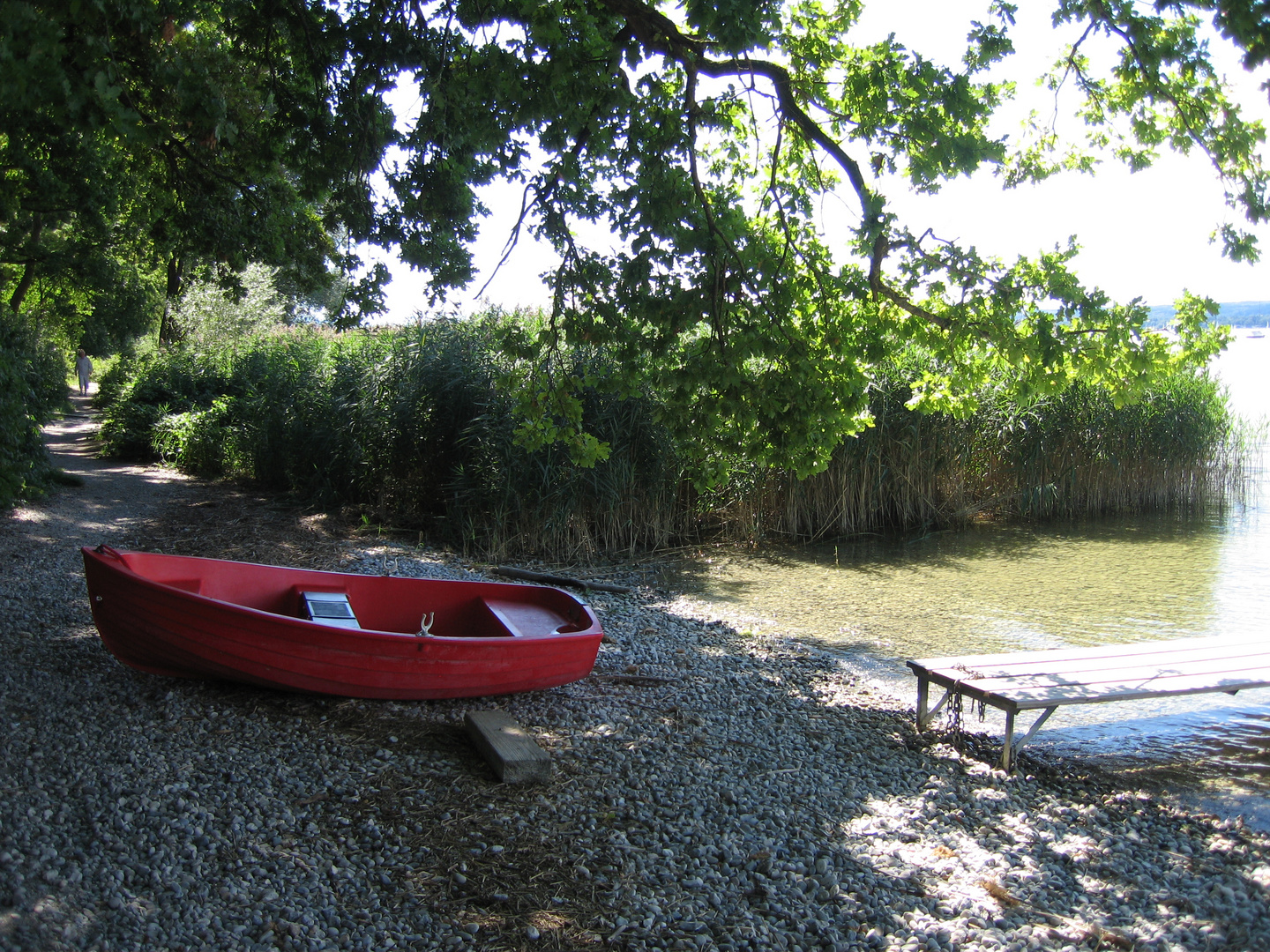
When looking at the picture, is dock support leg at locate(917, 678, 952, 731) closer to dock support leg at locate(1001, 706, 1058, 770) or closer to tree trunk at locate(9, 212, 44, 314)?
dock support leg at locate(1001, 706, 1058, 770)

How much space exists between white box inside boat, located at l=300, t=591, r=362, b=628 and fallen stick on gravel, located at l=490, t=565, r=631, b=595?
3.34 meters

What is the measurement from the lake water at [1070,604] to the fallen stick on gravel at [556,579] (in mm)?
876

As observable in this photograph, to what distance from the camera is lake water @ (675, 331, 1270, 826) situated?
5395mm

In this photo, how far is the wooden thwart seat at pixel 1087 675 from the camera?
15.7 feet

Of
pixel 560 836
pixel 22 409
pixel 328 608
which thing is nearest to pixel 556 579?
pixel 328 608

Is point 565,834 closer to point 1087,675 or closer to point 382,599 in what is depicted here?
point 382,599

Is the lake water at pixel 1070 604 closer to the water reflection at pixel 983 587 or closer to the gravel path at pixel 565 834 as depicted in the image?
the water reflection at pixel 983 587

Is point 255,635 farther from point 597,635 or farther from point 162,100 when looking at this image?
Result: point 162,100

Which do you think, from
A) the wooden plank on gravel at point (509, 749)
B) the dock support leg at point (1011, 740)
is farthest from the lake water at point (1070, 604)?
the wooden plank on gravel at point (509, 749)

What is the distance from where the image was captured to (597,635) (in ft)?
18.0

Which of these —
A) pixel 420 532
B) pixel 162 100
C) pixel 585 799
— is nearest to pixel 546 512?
pixel 420 532

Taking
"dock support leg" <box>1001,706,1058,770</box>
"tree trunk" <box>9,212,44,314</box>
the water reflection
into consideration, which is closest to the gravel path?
"dock support leg" <box>1001,706,1058,770</box>

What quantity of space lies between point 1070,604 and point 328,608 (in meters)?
7.33

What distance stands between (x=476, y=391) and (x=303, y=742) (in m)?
6.38
